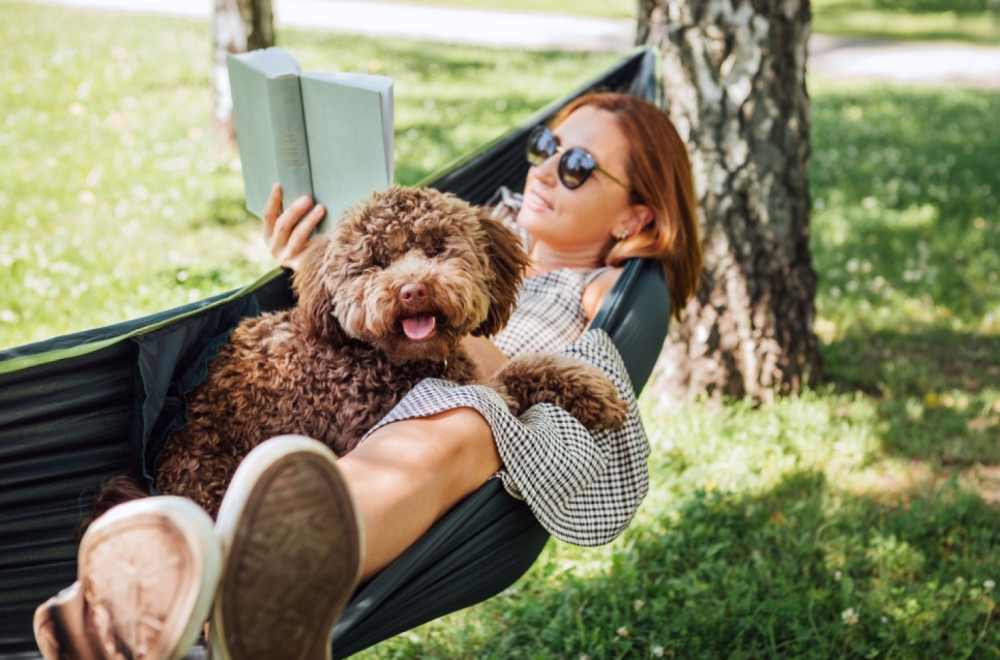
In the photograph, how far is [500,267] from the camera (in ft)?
7.39

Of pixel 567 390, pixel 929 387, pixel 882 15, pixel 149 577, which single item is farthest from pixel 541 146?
pixel 882 15

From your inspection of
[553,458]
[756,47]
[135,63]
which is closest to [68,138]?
[135,63]

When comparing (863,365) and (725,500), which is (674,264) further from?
(863,365)

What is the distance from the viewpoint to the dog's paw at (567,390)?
7.53 ft

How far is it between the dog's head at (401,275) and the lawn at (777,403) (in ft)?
3.78

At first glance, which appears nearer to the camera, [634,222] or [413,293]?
[413,293]

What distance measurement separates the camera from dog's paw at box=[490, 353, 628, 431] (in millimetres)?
2295

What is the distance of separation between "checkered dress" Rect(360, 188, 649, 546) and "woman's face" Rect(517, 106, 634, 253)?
41 cm

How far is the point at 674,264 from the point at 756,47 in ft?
4.27

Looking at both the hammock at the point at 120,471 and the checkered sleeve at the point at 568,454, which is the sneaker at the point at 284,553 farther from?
the checkered sleeve at the point at 568,454

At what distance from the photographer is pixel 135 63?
37.3 ft

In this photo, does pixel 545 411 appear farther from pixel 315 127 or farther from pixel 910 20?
pixel 910 20

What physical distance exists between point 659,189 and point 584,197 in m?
0.25

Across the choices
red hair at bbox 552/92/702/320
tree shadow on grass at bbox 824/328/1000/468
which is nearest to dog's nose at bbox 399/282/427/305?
red hair at bbox 552/92/702/320
